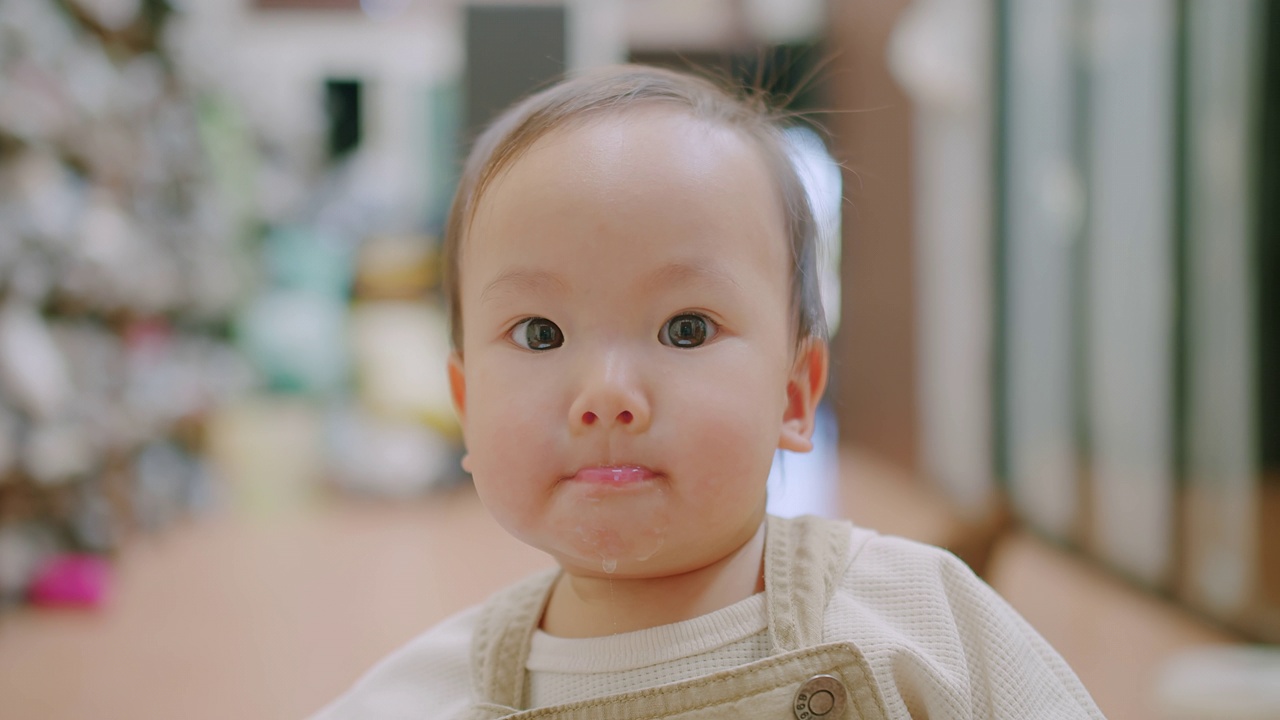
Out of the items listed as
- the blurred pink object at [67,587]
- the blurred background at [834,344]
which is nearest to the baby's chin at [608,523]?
the blurred background at [834,344]

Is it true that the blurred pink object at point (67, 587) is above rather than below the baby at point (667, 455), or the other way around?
below

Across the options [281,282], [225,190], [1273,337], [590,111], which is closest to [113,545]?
[225,190]

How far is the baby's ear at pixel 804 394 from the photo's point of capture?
65 centimetres

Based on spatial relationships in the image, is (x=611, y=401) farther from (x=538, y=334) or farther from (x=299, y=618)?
(x=299, y=618)

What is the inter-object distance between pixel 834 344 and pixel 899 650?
3.97 ft

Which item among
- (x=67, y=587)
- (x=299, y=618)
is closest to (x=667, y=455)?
(x=299, y=618)

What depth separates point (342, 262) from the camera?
15.8ft

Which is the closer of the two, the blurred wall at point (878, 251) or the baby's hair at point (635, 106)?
the baby's hair at point (635, 106)

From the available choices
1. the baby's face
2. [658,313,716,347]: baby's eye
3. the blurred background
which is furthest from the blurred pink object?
[658,313,716,347]: baby's eye

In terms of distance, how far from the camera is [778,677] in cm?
56

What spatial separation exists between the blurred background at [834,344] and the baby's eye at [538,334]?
0.75ft

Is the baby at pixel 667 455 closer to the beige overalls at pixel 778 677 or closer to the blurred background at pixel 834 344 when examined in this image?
the beige overalls at pixel 778 677

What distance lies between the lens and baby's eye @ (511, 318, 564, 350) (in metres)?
0.58

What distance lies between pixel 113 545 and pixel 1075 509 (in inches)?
85.6
